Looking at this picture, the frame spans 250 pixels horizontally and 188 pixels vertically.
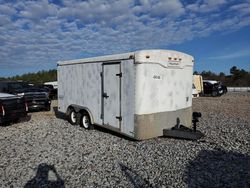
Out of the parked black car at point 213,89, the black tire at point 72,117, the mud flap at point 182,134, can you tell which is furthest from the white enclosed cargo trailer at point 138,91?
the parked black car at point 213,89

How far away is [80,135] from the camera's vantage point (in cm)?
977

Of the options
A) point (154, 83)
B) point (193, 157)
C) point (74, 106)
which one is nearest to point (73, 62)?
point (74, 106)

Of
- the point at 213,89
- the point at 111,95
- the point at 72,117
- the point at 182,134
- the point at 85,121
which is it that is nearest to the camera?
the point at 182,134

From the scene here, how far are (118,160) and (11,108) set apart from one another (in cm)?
640

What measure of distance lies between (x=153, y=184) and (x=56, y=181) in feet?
5.97

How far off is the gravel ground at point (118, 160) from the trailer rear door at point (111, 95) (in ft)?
2.02

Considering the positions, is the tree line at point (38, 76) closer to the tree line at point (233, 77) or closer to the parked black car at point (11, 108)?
the tree line at point (233, 77)

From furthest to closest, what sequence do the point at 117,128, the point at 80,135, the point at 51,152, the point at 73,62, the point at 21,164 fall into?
the point at 73,62 < the point at 80,135 < the point at 117,128 < the point at 51,152 < the point at 21,164

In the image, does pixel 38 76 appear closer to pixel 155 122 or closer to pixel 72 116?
pixel 72 116

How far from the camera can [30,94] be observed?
15.5 metres

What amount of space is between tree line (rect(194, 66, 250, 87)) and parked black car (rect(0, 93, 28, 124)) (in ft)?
154

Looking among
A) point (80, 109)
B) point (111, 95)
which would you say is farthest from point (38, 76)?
point (111, 95)

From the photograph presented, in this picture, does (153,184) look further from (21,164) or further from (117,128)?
(117,128)

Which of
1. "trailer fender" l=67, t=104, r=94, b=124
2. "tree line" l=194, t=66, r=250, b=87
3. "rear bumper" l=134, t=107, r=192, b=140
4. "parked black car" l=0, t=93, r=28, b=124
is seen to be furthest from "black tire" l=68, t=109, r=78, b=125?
"tree line" l=194, t=66, r=250, b=87
